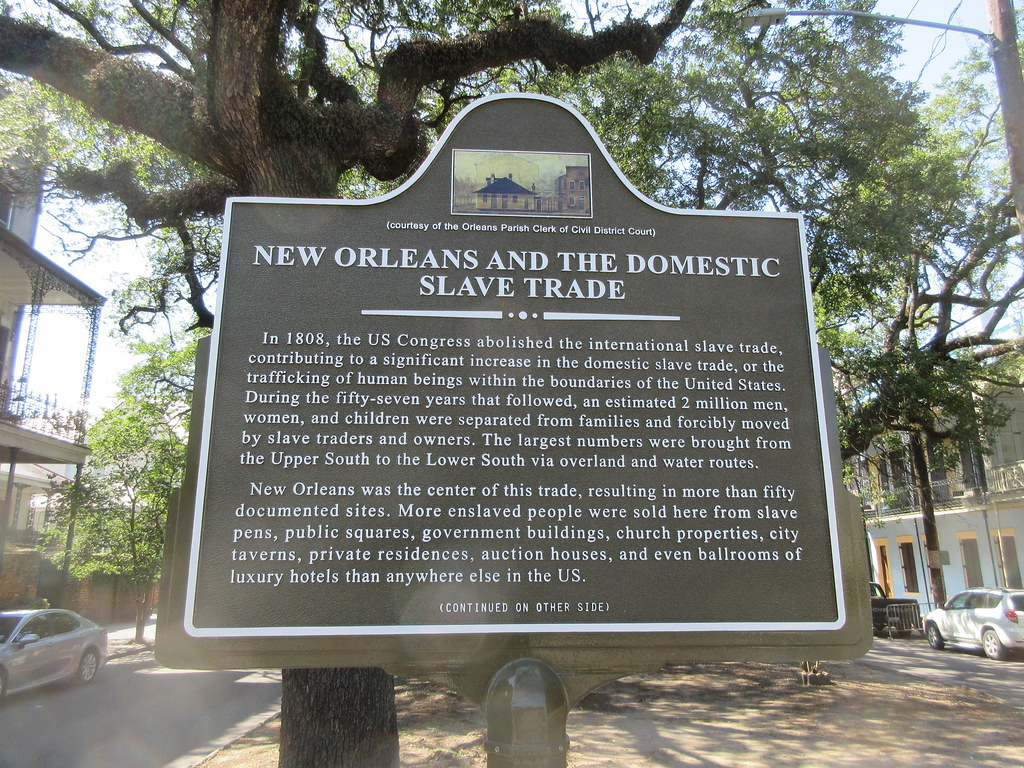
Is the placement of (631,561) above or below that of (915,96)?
below

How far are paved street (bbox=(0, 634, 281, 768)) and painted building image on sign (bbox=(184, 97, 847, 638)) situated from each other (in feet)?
20.1

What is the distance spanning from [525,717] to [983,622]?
1759 cm

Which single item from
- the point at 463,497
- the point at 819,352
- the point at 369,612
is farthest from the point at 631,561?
the point at 819,352

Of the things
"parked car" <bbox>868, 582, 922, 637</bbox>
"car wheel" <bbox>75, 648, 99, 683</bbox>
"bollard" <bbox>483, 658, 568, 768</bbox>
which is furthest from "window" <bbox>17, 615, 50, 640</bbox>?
"parked car" <bbox>868, 582, 922, 637</bbox>

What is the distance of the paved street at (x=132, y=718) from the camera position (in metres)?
7.99

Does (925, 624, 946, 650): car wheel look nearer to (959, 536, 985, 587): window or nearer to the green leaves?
(959, 536, 985, 587): window

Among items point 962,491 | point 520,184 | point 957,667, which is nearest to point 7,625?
point 520,184

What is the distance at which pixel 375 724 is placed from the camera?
5469 millimetres

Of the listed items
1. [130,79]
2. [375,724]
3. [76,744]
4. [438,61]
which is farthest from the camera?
[76,744]

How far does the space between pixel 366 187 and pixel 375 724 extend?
30.1 ft

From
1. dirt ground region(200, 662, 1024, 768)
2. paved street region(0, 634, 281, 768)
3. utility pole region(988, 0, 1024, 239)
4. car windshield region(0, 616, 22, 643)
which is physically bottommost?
paved street region(0, 634, 281, 768)

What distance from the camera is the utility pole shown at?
6180mm

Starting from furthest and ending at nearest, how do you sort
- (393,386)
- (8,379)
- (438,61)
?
(8,379)
(438,61)
(393,386)

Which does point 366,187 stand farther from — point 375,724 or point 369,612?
point 369,612
